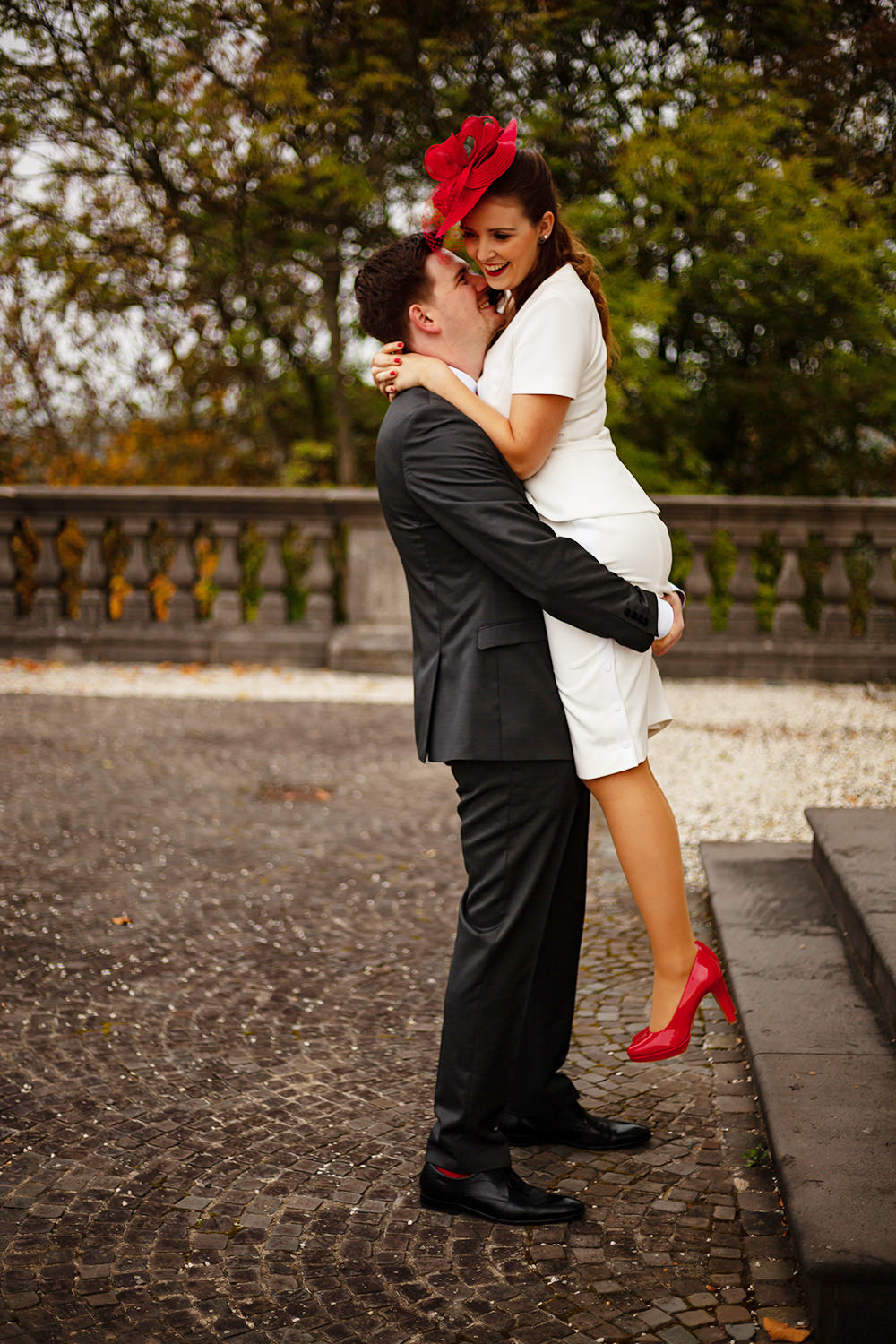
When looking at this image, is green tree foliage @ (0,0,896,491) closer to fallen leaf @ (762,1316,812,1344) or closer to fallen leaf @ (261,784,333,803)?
fallen leaf @ (261,784,333,803)

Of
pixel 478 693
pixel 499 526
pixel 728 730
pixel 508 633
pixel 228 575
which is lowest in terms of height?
pixel 728 730

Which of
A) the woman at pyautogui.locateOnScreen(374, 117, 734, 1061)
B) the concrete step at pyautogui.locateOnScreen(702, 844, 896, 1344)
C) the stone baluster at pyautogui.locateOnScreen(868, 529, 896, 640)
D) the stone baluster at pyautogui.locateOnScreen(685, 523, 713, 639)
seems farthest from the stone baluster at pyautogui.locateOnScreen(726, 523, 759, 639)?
the woman at pyautogui.locateOnScreen(374, 117, 734, 1061)

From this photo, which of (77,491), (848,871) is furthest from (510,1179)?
(77,491)

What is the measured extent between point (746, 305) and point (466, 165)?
10697 mm

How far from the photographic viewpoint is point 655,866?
9.00 feet

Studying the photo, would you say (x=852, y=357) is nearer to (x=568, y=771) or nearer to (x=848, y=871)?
(x=848, y=871)

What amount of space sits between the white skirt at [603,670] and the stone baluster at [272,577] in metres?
7.78

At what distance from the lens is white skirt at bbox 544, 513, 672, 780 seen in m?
2.66

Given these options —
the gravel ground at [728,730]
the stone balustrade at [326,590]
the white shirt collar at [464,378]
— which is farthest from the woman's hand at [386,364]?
the stone balustrade at [326,590]

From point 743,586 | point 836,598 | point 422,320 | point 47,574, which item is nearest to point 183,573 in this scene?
point 47,574

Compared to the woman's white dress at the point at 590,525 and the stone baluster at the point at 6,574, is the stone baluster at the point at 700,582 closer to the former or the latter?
the stone baluster at the point at 6,574

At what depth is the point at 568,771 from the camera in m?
2.68

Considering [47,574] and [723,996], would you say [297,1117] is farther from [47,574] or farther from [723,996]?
[47,574]

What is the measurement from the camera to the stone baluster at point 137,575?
1041 cm
